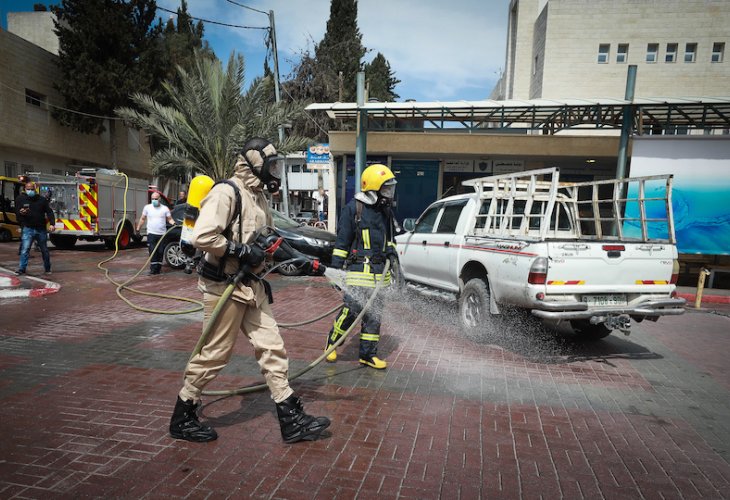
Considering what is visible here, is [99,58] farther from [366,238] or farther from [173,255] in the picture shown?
[366,238]

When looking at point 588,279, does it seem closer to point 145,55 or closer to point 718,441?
point 718,441

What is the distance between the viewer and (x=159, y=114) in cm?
1577

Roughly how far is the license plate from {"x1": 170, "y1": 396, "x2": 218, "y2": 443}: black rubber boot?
420cm

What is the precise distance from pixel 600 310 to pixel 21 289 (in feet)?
30.3

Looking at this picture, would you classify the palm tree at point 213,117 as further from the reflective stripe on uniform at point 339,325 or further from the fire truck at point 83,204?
the reflective stripe on uniform at point 339,325

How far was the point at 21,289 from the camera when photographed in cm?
833

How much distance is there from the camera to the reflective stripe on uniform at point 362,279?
470cm

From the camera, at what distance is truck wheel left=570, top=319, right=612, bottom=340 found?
20.6 ft

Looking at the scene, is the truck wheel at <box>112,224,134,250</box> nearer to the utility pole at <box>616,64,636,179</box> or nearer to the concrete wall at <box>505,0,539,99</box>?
the utility pole at <box>616,64,636,179</box>

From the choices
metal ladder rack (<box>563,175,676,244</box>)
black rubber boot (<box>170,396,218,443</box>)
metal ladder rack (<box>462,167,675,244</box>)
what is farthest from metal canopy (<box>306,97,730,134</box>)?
black rubber boot (<box>170,396,218,443</box>)

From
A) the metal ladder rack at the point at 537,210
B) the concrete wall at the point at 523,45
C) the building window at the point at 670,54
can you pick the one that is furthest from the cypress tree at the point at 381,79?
the metal ladder rack at the point at 537,210

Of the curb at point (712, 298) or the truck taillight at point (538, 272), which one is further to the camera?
the curb at point (712, 298)

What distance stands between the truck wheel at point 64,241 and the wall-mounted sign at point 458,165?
13.2 meters

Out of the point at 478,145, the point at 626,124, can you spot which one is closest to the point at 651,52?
the point at 478,145
